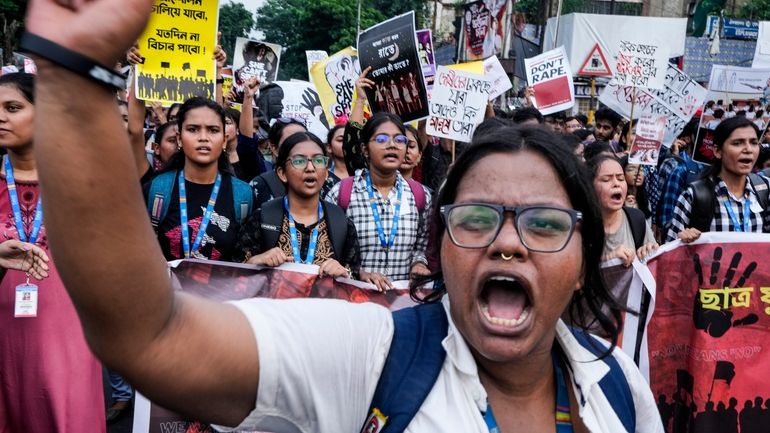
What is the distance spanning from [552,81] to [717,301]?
6.41 meters

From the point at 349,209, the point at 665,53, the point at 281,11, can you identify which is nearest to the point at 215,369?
the point at 349,209

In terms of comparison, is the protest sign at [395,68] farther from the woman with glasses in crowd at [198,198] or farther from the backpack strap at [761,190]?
the backpack strap at [761,190]

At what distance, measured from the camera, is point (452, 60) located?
1483 inches

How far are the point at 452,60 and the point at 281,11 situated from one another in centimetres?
4461

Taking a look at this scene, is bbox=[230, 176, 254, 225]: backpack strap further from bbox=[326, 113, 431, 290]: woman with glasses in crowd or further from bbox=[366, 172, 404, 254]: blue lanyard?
bbox=[366, 172, 404, 254]: blue lanyard

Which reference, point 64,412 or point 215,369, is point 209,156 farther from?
point 215,369

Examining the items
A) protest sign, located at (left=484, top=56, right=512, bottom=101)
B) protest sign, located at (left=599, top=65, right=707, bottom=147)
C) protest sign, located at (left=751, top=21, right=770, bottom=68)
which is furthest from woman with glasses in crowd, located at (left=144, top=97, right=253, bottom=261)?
protest sign, located at (left=751, top=21, right=770, bottom=68)

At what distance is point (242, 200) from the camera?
14.0 feet

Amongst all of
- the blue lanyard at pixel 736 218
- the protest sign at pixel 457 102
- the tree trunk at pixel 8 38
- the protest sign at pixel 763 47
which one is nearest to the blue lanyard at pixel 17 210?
the blue lanyard at pixel 736 218

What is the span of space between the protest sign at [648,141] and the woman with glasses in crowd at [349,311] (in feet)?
21.3

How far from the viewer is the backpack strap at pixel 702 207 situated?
490 centimetres

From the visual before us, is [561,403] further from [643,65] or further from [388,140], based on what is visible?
[643,65]

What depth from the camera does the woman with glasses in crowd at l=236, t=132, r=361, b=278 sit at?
4.04m

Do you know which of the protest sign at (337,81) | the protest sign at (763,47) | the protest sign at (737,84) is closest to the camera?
the protest sign at (337,81)
